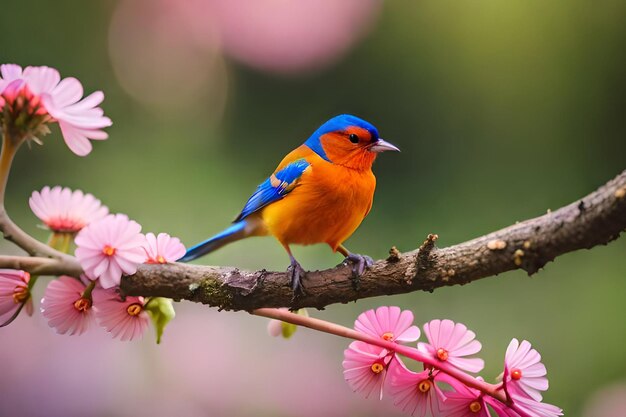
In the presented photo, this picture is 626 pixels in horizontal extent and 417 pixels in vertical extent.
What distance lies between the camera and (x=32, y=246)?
506 millimetres

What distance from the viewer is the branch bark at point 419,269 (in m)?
0.47

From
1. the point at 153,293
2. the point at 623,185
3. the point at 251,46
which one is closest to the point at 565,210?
the point at 623,185

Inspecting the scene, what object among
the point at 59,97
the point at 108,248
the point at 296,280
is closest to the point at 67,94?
the point at 59,97

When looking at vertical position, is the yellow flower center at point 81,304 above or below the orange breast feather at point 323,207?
below

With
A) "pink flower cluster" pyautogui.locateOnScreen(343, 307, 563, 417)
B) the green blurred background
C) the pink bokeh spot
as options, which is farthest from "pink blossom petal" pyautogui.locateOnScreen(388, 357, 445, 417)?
the pink bokeh spot

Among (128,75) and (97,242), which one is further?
(128,75)

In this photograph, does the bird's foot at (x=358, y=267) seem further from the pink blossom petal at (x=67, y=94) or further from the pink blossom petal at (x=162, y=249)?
the pink blossom petal at (x=67, y=94)

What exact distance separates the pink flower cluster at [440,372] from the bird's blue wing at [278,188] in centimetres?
36

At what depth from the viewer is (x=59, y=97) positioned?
502 millimetres

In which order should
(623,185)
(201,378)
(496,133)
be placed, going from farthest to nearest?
(496,133) → (201,378) → (623,185)

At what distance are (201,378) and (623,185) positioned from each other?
2.75 feet

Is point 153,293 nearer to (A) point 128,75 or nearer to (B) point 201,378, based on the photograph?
(B) point 201,378

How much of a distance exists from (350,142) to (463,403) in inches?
15.8

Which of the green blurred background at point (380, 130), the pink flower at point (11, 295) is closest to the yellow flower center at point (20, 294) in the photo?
the pink flower at point (11, 295)
